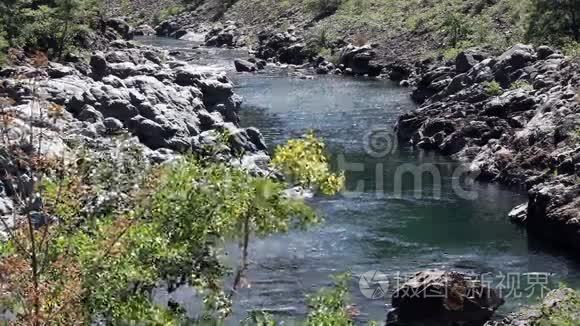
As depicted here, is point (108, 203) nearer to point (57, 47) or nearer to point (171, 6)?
point (57, 47)

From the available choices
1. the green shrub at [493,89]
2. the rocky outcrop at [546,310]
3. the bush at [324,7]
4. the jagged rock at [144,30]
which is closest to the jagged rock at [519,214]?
the rocky outcrop at [546,310]

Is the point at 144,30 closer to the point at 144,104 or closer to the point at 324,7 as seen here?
the point at 324,7

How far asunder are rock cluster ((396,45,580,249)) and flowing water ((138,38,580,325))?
1.37 meters

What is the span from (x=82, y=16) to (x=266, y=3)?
47990 millimetres

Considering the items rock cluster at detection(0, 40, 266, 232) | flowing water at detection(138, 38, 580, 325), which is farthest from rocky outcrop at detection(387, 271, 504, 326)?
rock cluster at detection(0, 40, 266, 232)

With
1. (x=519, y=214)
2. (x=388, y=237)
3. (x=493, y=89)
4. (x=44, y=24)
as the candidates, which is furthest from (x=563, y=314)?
(x=44, y=24)

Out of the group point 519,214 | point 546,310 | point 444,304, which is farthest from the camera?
point 519,214

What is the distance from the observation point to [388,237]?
34531mm

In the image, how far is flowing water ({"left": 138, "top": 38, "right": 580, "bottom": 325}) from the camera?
1144 inches

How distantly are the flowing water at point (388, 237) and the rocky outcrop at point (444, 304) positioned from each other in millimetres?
683

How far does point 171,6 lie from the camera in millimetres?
127125

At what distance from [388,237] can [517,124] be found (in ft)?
59.1

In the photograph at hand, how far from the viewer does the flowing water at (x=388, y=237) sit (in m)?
29.1

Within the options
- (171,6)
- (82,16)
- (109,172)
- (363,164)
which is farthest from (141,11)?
(109,172)
